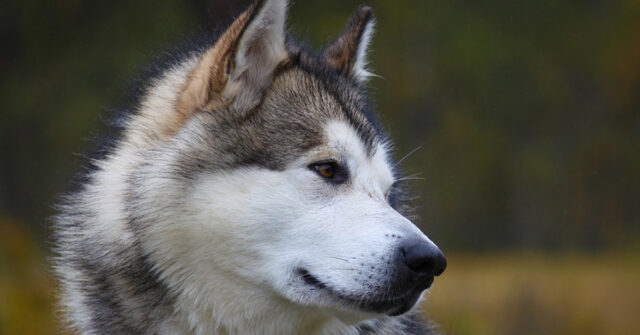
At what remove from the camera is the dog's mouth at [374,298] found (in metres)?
3.59

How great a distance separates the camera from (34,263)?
30.8 ft

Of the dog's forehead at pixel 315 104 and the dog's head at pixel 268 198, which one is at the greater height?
the dog's forehead at pixel 315 104

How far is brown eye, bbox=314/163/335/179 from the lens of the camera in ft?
12.5

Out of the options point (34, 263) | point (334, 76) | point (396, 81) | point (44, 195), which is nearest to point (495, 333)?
point (34, 263)

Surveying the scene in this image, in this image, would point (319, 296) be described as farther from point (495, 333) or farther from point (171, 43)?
point (495, 333)

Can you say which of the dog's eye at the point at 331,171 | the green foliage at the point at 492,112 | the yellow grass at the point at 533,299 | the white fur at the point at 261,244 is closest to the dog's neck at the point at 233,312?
the white fur at the point at 261,244

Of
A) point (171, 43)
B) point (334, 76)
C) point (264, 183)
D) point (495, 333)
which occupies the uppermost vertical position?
point (171, 43)

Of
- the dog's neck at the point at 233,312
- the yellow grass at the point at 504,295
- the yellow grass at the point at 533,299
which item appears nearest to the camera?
the dog's neck at the point at 233,312

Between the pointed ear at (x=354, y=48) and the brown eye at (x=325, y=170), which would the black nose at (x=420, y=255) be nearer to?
the brown eye at (x=325, y=170)

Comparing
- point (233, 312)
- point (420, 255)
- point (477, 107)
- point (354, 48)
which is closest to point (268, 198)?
point (233, 312)

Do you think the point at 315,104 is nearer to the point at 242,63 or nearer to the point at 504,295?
the point at 242,63

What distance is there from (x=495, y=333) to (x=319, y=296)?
7262mm

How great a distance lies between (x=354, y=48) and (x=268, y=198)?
4.54 ft

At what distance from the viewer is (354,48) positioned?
185 inches
